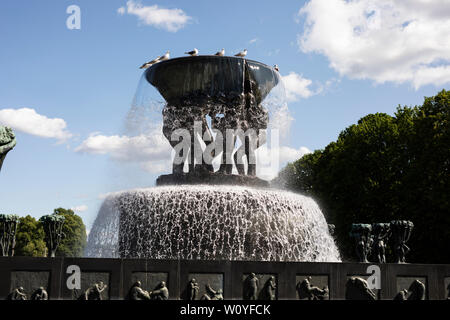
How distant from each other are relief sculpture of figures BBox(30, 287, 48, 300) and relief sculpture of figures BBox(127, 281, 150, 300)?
173 centimetres

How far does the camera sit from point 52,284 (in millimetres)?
10508

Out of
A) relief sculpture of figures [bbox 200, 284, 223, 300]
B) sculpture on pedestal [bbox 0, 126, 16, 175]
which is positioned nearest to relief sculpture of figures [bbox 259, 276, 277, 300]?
relief sculpture of figures [bbox 200, 284, 223, 300]

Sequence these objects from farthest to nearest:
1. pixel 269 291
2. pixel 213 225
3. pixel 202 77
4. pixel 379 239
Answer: pixel 202 77, pixel 379 239, pixel 213 225, pixel 269 291

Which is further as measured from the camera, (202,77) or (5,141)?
(202,77)

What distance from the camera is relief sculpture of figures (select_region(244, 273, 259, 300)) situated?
11023mm

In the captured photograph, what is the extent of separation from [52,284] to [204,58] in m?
9.39

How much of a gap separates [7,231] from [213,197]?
5.89 m

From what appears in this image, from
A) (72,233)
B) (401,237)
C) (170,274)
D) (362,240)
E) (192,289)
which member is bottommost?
(192,289)

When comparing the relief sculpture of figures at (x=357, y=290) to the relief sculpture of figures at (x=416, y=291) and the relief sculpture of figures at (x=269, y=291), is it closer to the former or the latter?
the relief sculpture of figures at (x=416, y=291)

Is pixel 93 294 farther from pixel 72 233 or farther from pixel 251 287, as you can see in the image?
pixel 72 233

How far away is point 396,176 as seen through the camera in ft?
105

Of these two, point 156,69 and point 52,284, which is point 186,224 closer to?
point 52,284

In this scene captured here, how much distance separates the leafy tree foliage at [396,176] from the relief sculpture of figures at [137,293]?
67.7 feet

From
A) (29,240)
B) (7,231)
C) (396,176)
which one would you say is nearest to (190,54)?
(7,231)
